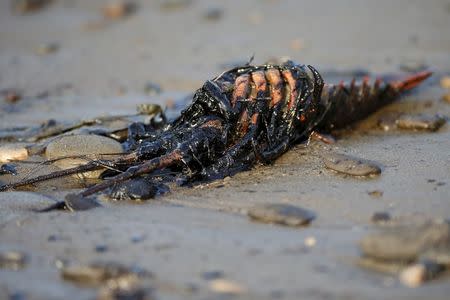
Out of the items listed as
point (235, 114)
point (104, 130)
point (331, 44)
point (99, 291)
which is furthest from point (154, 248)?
point (331, 44)

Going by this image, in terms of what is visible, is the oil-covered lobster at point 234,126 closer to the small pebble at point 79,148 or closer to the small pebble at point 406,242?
the small pebble at point 79,148

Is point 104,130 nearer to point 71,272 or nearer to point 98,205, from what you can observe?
point 98,205

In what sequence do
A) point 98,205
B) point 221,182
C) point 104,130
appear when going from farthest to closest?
point 104,130, point 221,182, point 98,205

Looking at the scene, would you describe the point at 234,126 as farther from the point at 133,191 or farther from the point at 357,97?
the point at 357,97

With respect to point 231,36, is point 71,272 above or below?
below

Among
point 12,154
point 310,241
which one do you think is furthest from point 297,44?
point 310,241

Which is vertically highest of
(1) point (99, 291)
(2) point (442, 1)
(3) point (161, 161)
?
(2) point (442, 1)
